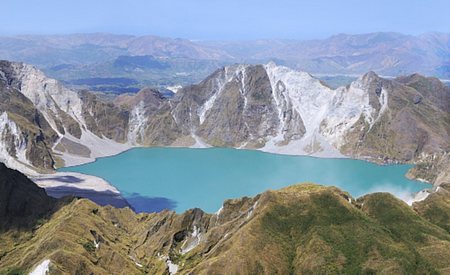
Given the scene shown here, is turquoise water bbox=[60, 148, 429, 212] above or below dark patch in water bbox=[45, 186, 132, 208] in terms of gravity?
below

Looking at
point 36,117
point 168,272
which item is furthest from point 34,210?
point 36,117

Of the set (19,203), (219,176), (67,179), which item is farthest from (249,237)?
(67,179)

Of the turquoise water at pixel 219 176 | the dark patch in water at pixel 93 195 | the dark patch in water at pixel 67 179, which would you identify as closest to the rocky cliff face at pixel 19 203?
the dark patch in water at pixel 93 195

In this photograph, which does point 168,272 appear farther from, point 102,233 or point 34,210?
point 34,210

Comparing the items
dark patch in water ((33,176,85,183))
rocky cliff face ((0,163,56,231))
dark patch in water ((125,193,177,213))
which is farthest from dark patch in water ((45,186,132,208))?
rocky cliff face ((0,163,56,231))

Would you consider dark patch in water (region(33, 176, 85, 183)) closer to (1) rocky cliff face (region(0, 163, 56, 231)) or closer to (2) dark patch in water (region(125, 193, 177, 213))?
(2) dark patch in water (region(125, 193, 177, 213))

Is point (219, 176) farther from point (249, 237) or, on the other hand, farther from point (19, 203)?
point (249, 237)

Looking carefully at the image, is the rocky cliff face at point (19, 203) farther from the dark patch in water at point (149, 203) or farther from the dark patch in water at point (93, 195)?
the dark patch in water at point (93, 195)

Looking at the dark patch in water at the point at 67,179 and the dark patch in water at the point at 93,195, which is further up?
the dark patch in water at the point at 93,195
